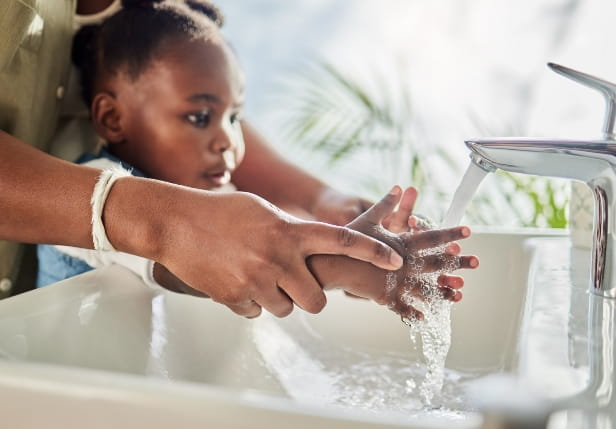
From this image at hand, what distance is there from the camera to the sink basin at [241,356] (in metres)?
0.37

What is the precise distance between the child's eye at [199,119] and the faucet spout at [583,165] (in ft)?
1.29

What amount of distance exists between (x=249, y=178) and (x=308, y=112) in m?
0.96

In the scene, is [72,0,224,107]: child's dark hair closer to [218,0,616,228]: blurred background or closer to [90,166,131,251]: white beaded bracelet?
[90,166,131,251]: white beaded bracelet

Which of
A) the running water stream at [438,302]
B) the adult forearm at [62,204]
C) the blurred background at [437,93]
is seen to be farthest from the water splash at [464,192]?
the blurred background at [437,93]

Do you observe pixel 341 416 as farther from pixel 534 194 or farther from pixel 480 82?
pixel 480 82

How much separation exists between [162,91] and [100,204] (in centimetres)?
37

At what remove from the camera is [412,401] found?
74cm

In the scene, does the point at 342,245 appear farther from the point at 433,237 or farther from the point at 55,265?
the point at 55,265

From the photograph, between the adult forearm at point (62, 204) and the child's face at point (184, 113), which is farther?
the child's face at point (184, 113)

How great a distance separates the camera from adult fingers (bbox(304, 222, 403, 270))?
1.80 ft

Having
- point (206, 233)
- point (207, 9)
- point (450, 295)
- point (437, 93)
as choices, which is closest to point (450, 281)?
point (450, 295)

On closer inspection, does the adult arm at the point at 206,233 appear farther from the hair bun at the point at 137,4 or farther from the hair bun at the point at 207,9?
the hair bun at the point at 207,9

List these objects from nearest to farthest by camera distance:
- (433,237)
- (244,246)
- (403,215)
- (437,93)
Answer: (244,246), (433,237), (403,215), (437,93)

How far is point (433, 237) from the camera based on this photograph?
647mm
